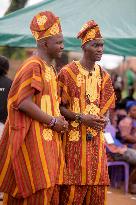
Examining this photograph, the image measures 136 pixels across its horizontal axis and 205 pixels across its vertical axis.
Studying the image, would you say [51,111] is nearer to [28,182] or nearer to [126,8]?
[28,182]

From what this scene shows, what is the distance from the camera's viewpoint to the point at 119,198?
26.6ft

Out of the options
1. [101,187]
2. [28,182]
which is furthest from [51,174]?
[101,187]

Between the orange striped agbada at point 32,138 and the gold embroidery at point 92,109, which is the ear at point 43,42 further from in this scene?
the gold embroidery at point 92,109

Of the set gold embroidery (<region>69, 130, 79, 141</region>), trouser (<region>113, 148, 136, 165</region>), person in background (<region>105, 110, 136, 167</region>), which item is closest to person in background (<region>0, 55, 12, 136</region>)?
person in background (<region>105, 110, 136, 167</region>)

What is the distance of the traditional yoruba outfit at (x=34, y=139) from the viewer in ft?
13.9

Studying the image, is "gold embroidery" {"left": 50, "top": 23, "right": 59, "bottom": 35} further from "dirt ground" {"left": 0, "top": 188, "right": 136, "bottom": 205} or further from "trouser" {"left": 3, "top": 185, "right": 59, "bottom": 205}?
"dirt ground" {"left": 0, "top": 188, "right": 136, "bottom": 205}

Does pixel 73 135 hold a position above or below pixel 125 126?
below

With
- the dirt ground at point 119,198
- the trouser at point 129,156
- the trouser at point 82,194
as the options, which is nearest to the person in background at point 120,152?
the trouser at point 129,156

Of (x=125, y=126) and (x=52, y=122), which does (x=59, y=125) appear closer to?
(x=52, y=122)

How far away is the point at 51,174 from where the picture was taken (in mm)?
4273

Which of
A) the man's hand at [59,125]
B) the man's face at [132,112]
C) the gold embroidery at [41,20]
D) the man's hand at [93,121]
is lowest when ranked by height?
the man's hand at [59,125]

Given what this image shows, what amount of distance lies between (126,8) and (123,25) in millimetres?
524

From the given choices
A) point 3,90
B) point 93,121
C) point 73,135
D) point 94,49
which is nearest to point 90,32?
point 94,49

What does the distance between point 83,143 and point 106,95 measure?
1.53ft
